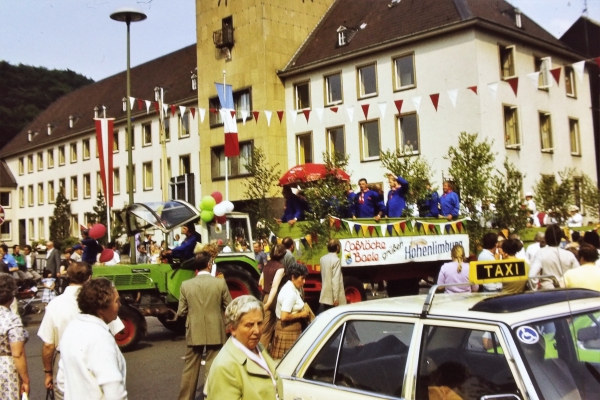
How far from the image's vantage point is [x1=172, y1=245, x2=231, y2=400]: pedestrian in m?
7.59

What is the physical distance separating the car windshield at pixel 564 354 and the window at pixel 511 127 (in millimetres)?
28722

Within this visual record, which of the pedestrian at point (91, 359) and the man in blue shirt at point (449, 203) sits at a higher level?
the man in blue shirt at point (449, 203)

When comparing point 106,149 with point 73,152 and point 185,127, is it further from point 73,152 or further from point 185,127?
point 73,152

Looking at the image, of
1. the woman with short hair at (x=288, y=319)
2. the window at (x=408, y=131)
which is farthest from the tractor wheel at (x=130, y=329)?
the window at (x=408, y=131)

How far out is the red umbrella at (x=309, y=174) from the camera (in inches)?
615

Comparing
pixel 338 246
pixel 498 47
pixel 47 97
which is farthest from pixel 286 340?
pixel 47 97

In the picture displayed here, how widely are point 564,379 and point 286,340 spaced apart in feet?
15.4

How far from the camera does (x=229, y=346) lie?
3809mm

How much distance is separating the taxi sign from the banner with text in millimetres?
8545

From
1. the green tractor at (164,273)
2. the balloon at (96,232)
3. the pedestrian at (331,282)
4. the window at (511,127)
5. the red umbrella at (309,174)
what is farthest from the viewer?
the window at (511,127)

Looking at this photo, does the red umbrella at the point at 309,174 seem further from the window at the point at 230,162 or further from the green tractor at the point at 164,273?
the window at the point at 230,162

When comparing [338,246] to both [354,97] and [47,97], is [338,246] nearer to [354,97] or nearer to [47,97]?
[354,97]

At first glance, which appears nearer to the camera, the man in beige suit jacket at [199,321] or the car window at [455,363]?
the car window at [455,363]

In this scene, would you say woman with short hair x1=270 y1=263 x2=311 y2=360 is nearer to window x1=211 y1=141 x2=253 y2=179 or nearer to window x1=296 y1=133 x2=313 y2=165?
window x1=296 y1=133 x2=313 y2=165
